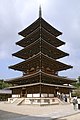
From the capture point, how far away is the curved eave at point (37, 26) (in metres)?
41.4

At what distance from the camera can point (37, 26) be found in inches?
1647

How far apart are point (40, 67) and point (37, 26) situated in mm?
10154

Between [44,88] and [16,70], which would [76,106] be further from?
[16,70]

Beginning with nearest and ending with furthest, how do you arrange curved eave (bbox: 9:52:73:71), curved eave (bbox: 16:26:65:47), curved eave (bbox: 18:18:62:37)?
curved eave (bbox: 9:52:73:71), curved eave (bbox: 16:26:65:47), curved eave (bbox: 18:18:62:37)

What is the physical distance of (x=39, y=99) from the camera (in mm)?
32656

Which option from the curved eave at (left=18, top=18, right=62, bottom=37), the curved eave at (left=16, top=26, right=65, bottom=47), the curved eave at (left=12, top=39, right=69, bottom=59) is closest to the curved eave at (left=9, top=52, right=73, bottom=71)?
the curved eave at (left=12, top=39, right=69, bottom=59)

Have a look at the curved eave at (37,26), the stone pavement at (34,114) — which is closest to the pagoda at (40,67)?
the curved eave at (37,26)

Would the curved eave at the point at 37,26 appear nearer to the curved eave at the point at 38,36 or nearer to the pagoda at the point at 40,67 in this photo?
the pagoda at the point at 40,67

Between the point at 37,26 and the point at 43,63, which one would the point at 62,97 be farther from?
the point at 37,26

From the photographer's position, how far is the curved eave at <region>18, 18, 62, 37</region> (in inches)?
1629

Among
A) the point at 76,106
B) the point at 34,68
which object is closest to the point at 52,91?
the point at 34,68

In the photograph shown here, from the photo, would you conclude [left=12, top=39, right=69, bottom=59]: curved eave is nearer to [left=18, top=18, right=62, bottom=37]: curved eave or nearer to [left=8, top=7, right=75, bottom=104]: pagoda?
[left=8, top=7, right=75, bottom=104]: pagoda

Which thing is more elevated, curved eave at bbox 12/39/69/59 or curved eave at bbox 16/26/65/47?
curved eave at bbox 16/26/65/47

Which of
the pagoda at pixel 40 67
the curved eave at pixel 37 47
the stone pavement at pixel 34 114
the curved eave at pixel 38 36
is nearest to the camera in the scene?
the stone pavement at pixel 34 114
